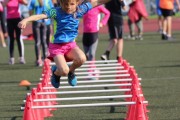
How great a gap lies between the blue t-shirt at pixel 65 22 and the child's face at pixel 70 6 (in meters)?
0.08

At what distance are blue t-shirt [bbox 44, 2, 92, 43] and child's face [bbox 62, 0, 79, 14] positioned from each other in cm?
8

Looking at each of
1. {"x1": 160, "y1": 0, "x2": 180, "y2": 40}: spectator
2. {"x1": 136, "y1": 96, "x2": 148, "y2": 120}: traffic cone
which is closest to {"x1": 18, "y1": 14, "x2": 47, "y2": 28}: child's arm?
{"x1": 136, "y1": 96, "x2": 148, "y2": 120}: traffic cone

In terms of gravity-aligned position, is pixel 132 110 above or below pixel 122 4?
below

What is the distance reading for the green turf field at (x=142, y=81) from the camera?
987 centimetres

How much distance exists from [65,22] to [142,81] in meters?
4.76

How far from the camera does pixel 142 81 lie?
13734 millimetres

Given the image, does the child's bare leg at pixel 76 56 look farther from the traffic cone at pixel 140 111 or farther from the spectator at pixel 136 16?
the spectator at pixel 136 16

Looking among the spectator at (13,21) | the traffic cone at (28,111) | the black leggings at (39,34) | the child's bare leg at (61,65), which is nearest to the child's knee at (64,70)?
the child's bare leg at (61,65)

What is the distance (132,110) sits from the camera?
8.89 metres

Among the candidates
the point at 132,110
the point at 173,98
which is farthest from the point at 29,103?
the point at 173,98

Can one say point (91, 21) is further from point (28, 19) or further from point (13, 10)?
point (28, 19)

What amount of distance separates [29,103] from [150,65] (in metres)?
8.73

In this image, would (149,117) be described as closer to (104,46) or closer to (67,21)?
(67,21)

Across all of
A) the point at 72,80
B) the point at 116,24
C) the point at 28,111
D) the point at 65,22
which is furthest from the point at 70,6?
the point at 116,24
